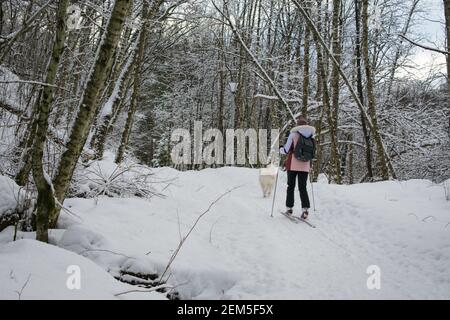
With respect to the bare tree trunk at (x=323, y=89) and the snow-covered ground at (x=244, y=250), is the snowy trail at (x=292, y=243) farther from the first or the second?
the bare tree trunk at (x=323, y=89)

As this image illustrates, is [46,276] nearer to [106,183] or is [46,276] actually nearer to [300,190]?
[106,183]

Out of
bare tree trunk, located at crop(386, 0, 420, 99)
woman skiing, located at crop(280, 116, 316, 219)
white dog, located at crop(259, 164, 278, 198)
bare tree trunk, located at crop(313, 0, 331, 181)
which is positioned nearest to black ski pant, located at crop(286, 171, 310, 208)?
woman skiing, located at crop(280, 116, 316, 219)

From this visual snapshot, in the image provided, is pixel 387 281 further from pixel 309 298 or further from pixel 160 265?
pixel 160 265

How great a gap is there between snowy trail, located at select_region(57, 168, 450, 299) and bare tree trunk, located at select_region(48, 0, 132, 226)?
75cm

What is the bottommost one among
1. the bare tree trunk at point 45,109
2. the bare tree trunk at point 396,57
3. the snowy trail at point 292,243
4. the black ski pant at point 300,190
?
the snowy trail at point 292,243

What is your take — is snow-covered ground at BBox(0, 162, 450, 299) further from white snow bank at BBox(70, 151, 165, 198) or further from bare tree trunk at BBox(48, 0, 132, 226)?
bare tree trunk at BBox(48, 0, 132, 226)

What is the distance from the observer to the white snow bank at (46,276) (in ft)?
8.19

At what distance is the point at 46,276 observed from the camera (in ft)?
8.96

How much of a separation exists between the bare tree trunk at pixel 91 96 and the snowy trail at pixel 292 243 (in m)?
0.75

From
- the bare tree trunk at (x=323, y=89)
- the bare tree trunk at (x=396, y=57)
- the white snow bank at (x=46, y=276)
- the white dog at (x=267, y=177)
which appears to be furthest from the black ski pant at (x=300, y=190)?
the bare tree trunk at (x=396, y=57)

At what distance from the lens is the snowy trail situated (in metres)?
3.71

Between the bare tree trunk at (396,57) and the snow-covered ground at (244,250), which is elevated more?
the bare tree trunk at (396,57)

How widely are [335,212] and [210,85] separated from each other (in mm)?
21565
